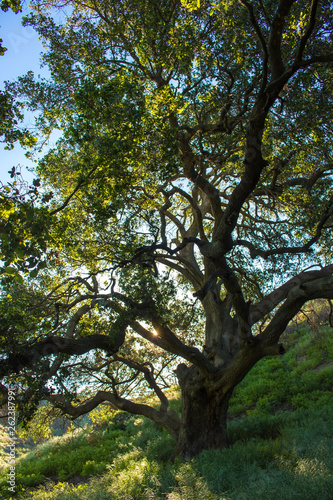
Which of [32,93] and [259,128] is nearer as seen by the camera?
[259,128]

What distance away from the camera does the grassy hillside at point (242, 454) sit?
5.20 m

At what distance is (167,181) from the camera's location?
391 inches

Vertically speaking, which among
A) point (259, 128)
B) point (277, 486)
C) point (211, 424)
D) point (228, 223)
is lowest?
point (277, 486)

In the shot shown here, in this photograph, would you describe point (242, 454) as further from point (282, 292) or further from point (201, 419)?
point (282, 292)

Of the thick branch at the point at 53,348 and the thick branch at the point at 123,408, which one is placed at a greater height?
the thick branch at the point at 53,348

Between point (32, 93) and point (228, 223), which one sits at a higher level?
point (32, 93)

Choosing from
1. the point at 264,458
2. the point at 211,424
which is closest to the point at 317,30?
the point at 264,458

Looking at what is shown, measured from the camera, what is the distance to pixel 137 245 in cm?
901

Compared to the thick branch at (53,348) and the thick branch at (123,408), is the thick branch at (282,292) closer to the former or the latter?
the thick branch at (53,348)

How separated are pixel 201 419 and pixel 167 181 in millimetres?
6470

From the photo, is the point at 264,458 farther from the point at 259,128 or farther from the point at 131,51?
the point at 131,51

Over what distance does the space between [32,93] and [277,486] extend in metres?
10.5

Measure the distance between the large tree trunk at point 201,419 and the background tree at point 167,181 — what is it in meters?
0.04

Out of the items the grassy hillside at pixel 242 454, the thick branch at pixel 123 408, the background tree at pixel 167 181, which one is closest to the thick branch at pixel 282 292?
the background tree at pixel 167 181
